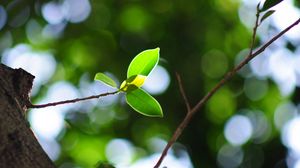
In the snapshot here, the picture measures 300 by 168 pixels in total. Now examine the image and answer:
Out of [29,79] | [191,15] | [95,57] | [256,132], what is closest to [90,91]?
[95,57]

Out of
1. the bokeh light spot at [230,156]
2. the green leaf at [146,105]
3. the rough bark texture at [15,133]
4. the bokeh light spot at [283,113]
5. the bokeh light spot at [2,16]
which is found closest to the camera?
the rough bark texture at [15,133]

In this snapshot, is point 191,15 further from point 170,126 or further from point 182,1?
point 170,126

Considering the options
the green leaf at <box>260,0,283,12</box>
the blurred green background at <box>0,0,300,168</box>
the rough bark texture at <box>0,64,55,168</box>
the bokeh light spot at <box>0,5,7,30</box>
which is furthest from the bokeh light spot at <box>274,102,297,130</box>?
the rough bark texture at <box>0,64,55,168</box>

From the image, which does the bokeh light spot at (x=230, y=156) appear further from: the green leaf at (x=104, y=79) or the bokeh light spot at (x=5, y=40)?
the green leaf at (x=104, y=79)

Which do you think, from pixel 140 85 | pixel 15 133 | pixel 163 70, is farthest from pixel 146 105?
pixel 163 70

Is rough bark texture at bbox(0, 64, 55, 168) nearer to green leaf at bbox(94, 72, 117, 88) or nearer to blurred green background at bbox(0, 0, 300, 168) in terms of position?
green leaf at bbox(94, 72, 117, 88)

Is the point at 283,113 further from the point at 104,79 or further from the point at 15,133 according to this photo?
the point at 15,133

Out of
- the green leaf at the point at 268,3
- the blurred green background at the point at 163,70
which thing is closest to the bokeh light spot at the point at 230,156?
the blurred green background at the point at 163,70
